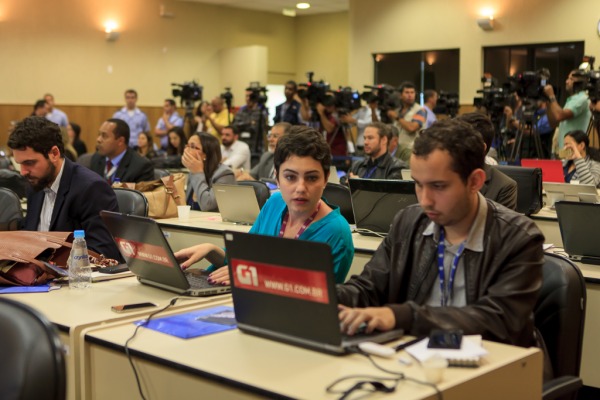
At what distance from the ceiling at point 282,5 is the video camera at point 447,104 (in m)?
5.48

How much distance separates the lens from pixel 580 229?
3498 millimetres

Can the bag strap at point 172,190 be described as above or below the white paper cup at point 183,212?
above

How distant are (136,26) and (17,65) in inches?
91.1

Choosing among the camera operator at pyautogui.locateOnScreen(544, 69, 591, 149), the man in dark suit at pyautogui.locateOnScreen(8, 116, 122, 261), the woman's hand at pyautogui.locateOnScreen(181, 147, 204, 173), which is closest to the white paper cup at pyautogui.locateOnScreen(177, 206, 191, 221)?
the woman's hand at pyautogui.locateOnScreen(181, 147, 204, 173)

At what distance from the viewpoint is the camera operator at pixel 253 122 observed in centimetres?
1055

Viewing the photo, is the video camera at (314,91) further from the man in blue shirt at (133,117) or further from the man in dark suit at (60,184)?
the man in dark suit at (60,184)

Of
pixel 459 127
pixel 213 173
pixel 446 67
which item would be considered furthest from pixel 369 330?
pixel 446 67

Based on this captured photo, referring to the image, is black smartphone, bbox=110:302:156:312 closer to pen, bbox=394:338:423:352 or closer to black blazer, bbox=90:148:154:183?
pen, bbox=394:338:423:352

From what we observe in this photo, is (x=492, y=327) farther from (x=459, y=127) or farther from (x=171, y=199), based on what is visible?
(x=171, y=199)

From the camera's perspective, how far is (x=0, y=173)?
20.3 feet

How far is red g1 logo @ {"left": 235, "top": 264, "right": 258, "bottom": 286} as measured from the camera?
2049 mm

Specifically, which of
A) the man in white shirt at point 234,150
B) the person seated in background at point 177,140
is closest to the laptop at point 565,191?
the man in white shirt at point 234,150

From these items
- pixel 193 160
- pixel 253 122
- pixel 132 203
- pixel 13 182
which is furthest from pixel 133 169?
pixel 253 122

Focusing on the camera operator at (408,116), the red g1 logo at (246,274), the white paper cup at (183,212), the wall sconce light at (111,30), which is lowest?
the white paper cup at (183,212)
